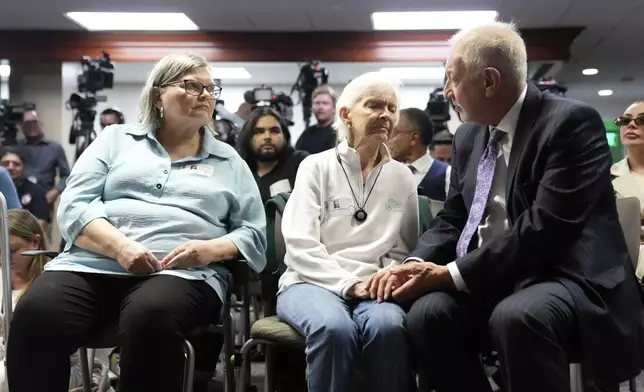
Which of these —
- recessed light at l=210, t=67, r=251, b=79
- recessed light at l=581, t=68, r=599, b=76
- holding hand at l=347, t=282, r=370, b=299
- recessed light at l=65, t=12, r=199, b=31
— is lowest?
holding hand at l=347, t=282, r=370, b=299

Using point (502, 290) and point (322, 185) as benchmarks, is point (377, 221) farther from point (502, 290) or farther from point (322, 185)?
point (502, 290)

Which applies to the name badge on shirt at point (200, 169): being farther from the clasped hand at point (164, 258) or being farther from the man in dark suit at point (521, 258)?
the man in dark suit at point (521, 258)

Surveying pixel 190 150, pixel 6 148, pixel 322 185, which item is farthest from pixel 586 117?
pixel 6 148

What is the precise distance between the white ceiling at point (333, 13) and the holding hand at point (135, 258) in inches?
163

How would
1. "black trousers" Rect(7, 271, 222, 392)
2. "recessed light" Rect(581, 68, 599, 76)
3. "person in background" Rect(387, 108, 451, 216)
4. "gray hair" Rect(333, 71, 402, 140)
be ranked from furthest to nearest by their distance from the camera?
"recessed light" Rect(581, 68, 599, 76), "person in background" Rect(387, 108, 451, 216), "gray hair" Rect(333, 71, 402, 140), "black trousers" Rect(7, 271, 222, 392)

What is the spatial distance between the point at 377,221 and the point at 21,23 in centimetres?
560

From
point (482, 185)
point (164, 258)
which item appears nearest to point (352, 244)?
point (482, 185)

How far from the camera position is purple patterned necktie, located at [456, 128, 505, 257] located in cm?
159

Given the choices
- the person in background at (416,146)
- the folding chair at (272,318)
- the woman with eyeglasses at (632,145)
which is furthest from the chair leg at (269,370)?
the woman with eyeglasses at (632,145)

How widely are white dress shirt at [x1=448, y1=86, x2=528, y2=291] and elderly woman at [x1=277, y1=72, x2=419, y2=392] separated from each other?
287 mm

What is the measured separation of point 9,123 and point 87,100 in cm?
94

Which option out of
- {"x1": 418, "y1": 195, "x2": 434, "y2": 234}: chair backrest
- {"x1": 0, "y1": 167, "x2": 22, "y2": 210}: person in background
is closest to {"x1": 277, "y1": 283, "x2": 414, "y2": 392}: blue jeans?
{"x1": 418, "y1": 195, "x2": 434, "y2": 234}: chair backrest

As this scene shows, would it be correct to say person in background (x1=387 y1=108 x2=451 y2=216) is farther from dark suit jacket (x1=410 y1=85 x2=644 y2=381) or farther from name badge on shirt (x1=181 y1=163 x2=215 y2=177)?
dark suit jacket (x1=410 y1=85 x2=644 y2=381)

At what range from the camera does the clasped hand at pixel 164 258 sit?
1617 mm
